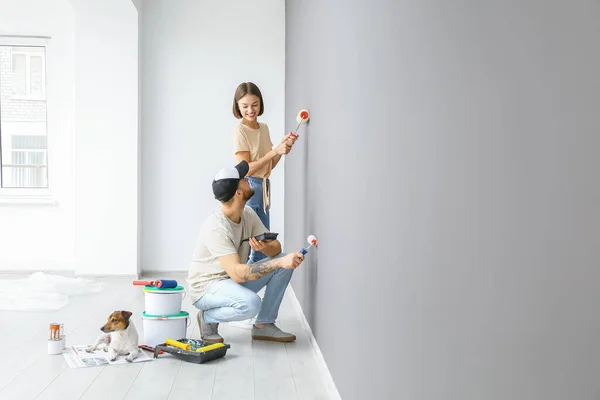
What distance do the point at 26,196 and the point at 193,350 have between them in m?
3.85

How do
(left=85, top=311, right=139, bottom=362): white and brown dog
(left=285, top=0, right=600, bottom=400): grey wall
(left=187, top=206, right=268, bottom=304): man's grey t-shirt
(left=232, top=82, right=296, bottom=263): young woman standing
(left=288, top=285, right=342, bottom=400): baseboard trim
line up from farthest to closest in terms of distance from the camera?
(left=232, top=82, right=296, bottom=263): young woman standing → (left=187, top=206, right=268, bottom=304): man's grey t-shirt → (left=85, top=311, right=139, bottom=362): white and brown dog → (left=288, top=285, right=342, bottom=400): baseboard trim → (left=285, top=0, right=600, bottom=400): grey wall

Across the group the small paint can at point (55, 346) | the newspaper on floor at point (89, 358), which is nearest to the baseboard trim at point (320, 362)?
the newspaper on floor at point (89, 358)

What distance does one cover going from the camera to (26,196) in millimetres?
6383

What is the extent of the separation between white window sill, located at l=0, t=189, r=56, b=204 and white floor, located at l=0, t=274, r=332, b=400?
8.41 feet

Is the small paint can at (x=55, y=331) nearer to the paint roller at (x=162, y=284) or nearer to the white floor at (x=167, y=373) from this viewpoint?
the white floor at (x=167, y=373)

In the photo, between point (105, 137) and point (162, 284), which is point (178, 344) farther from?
point (105, 137)

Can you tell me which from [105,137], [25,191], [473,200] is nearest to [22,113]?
[25,191]

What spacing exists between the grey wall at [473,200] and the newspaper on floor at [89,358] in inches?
51.5

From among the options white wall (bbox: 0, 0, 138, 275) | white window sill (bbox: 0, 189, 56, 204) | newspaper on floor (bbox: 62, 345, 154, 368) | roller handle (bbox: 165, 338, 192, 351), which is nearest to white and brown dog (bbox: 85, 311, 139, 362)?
newspaper on floor (bbox: 62, 345, 154, 368)

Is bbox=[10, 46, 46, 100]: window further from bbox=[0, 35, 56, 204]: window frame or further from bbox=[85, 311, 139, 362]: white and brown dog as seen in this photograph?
bbox=[85, 311, 139, 362]: white and brown dog

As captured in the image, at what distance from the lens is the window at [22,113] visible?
21.0 feet

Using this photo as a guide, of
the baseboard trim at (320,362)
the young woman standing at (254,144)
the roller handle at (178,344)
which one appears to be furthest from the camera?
the young woman standing at (254,144)

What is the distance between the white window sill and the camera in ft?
20.9

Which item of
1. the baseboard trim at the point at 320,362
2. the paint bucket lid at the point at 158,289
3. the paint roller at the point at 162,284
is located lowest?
the baseboard trim at the point at 320,362
